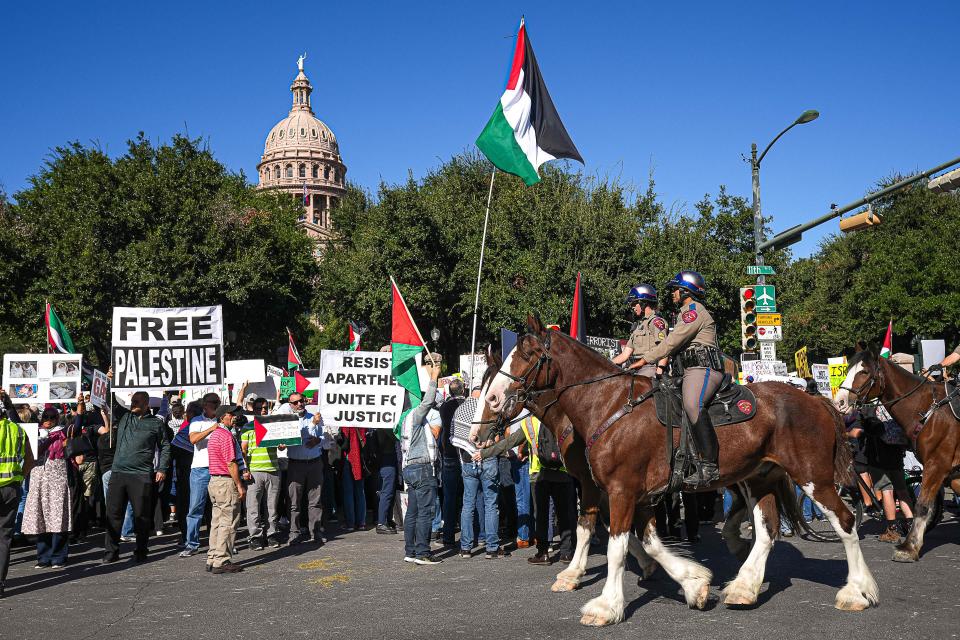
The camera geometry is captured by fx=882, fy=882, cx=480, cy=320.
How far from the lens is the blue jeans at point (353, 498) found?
1507 cm

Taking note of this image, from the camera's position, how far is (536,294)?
33.7 metres

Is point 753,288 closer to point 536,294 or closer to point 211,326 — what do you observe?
point 211,326

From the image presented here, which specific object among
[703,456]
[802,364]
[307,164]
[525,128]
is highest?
[307,164]

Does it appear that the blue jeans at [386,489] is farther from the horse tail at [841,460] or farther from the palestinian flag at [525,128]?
the horse tail at [841,460]

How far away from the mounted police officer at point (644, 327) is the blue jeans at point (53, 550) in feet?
25.3

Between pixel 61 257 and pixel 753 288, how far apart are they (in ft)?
92.4

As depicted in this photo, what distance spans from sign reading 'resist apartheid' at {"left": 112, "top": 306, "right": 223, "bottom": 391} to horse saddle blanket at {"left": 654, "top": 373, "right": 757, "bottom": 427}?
8.57 metres

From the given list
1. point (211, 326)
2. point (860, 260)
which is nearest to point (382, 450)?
point (211, 326)

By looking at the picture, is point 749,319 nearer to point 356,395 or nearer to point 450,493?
point 450,493

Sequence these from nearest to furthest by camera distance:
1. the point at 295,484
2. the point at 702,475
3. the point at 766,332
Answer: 1. the point at 702,475
2. the point at 295,484
3. the point at 766,332

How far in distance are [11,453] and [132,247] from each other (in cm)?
2838

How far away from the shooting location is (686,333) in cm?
831

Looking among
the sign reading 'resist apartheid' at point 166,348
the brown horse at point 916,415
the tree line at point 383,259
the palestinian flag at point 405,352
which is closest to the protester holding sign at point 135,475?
the sign reading 'resist apartheid' at point 166,348

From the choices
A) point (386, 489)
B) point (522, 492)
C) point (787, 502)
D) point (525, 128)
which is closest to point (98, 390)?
point (386, 489)
